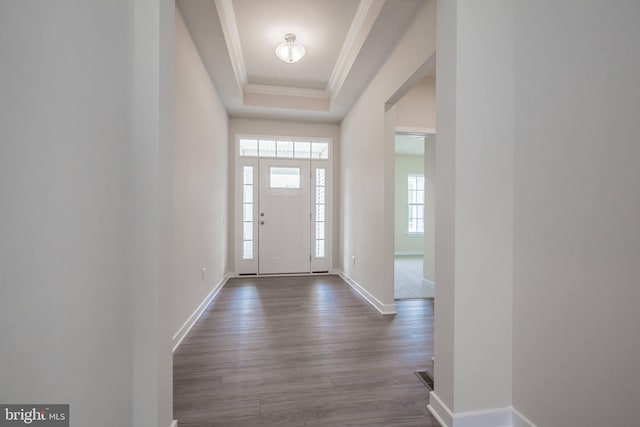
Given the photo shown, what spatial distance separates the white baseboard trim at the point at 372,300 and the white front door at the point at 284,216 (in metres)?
1.00

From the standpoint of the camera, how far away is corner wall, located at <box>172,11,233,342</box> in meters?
2.03

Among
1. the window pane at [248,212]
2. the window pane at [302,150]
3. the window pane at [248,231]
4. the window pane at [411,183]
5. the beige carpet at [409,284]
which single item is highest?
the window pane at [302,150]

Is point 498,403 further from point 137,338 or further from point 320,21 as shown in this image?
point 320,21

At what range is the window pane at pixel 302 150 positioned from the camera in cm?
450

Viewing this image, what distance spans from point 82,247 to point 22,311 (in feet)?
0.72

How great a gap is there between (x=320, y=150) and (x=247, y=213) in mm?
1717

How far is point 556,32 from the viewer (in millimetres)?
1074

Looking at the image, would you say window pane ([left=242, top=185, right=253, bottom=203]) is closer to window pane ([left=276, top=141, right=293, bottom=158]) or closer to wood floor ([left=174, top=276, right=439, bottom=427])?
window pane ([left=276, top=141, right=293, bottom=158])

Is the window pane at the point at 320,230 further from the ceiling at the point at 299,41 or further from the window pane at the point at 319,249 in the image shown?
the ceiling at the point at 299,41

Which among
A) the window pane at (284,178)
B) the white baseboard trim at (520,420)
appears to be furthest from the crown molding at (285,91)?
the white baseboard trim at (520,420)

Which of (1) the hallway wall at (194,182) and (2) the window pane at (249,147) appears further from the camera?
(2) the window pane at (249,147)

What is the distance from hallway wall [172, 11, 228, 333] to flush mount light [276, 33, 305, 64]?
32.8 inches

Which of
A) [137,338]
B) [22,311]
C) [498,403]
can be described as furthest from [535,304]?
[22,311]

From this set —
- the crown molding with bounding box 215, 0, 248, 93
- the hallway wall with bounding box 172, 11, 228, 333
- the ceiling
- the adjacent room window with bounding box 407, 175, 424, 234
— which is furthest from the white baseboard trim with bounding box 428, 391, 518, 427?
the adjacent room window with bounding box 407, 175, 424, 234
